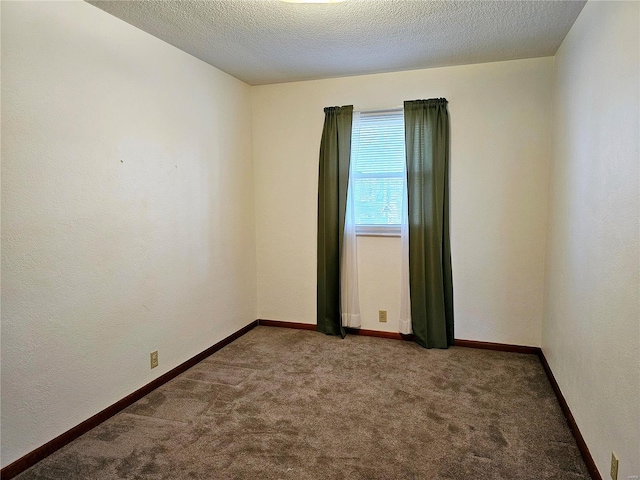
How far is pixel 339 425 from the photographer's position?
7.59 ft

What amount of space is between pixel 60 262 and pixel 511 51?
3385mm

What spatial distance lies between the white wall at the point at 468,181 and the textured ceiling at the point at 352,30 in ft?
0.69

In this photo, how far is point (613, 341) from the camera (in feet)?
5.40

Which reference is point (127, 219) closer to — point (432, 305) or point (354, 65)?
point (354, 65)

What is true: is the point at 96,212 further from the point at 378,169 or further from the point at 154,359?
the point at 378,169

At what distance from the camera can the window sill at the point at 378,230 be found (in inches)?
144

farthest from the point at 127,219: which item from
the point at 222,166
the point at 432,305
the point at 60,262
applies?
the point at 432,305

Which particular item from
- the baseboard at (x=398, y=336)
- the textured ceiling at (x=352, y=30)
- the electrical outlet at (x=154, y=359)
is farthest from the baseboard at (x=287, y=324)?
the textured ceiling at (x=352, y=30)

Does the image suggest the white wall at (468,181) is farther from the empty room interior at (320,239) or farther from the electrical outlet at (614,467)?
the electrical outlet at (614,467)

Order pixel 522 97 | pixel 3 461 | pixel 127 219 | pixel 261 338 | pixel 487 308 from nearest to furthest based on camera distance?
pixel 3 461
pixel 127 219
pixel 522 97
pixel 487 308
pixel 261 338

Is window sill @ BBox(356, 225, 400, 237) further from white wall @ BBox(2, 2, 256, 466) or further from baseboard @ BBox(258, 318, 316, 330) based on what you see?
white wall @ BBox(2, 2, 256, 466)

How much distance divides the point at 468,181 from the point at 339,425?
7.46 ft

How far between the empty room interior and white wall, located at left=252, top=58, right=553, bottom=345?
0.07ft

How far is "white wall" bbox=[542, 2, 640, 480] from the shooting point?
1.51 meters
